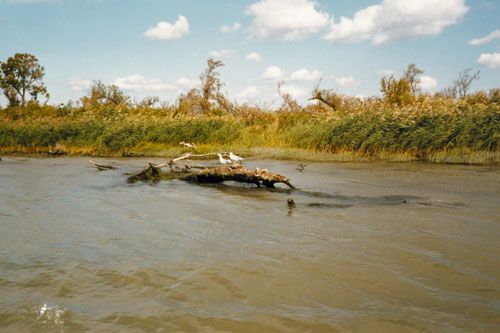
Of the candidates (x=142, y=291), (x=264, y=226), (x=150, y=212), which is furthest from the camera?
(x=150, y=212)

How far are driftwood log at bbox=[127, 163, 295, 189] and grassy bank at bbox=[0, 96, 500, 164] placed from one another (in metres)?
8.84

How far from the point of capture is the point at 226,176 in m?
8.97

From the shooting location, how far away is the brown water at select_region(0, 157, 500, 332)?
2.77m

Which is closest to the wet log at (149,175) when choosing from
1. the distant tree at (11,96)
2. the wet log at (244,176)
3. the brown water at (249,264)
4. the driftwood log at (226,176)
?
the driftwood log at (226,176)

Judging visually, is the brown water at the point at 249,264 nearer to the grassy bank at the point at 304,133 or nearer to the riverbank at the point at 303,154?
the riverbank at the point at 303,154

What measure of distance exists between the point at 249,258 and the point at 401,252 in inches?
66.5

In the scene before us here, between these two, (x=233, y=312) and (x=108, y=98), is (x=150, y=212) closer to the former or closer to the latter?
(x=233, y=312)

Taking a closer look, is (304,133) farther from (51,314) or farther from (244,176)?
(51,314)

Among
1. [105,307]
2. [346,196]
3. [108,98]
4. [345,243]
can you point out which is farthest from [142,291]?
[108,98]

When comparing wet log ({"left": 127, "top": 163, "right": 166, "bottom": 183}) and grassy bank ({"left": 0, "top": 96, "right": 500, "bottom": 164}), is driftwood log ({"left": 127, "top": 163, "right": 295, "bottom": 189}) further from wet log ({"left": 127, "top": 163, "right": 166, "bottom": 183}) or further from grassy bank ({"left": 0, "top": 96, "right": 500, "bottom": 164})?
grassy bank ({"left": 0, "top": 96, "right": 500, "bottom": 164})

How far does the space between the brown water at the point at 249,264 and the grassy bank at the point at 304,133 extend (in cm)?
899

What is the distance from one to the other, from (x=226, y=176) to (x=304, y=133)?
471 inches

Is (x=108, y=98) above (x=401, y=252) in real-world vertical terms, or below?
above

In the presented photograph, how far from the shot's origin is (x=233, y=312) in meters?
2.86
